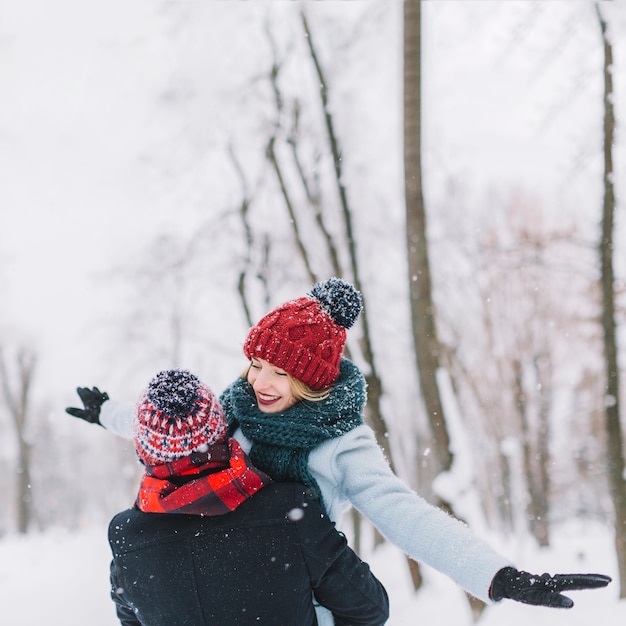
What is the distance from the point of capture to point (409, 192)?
5.41 metres

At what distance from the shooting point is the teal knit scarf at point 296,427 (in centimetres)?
189

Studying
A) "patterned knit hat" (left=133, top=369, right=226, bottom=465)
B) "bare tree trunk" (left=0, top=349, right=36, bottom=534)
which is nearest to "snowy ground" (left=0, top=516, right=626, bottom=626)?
"bare tree trunk" (left=0, top=349, right=36, bottom=534)

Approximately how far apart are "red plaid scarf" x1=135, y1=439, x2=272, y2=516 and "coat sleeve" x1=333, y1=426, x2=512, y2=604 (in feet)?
1.16

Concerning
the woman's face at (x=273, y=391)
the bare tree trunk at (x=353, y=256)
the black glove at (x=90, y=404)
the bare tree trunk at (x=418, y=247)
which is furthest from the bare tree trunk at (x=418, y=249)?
the woman's face at (x=273, y=391)

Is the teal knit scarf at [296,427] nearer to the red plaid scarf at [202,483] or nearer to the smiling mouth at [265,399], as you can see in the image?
the smiling mouth at [265,399]

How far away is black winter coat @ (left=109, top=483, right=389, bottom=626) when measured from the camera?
63.0 inches

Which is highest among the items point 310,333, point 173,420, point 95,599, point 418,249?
point 418,249

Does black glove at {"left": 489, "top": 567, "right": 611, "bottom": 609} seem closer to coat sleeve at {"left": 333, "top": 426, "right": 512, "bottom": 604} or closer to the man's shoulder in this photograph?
coat sleeve at {"left": 333, "top": 426, "right": 512, "bottom": 604}

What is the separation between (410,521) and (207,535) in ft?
2.04

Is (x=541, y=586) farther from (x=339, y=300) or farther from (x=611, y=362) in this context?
(x=611, y=362)

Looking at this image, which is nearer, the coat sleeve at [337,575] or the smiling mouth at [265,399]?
the coat sleeve at [337,575]

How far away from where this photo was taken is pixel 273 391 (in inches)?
88.9

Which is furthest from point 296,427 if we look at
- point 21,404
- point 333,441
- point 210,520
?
point 21,404

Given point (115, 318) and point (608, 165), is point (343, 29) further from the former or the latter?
point (115, 318)
